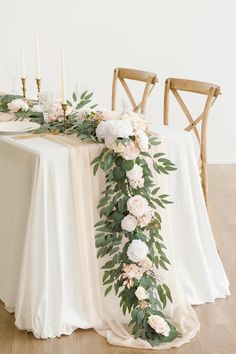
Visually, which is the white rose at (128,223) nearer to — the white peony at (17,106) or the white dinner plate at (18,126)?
the white dinner plate at (18,126)

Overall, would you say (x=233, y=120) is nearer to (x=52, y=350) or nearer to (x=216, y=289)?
(x=216, y=289)

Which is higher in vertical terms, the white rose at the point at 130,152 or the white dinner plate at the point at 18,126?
the white rose at the point at 130,152

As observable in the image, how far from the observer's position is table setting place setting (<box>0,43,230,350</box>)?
2773 mm

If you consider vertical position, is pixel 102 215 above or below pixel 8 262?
above

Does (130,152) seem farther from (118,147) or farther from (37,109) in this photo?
(37,109)

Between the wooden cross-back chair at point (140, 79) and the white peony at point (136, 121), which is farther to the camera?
the wooden cross-back chair at point (140, 79)

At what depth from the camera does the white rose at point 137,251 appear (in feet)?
9.08

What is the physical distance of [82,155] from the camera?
2.83 meters

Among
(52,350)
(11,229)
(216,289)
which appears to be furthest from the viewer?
(216,289)

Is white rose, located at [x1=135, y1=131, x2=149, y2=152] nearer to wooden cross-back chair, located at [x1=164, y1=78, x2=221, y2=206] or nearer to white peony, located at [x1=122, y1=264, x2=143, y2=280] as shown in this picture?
white peony, located at [x1=122, y1=264, x2=143, y2=280]

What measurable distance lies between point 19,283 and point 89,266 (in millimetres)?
292

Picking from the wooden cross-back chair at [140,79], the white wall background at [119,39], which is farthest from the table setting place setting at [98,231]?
the white wall background at [119,39]

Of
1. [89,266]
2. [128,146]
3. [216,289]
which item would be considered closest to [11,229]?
[89,266]

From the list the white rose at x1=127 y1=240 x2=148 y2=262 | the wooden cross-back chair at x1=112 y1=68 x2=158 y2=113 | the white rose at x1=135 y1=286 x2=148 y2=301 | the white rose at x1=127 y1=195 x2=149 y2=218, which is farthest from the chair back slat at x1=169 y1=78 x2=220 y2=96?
the white rose at x1=135 y1=286 x2=148 y2=301
